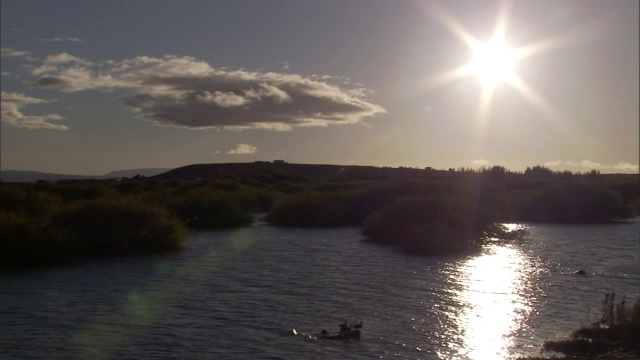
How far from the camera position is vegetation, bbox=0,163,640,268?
26484mm

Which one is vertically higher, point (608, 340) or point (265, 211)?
point (265, 211)

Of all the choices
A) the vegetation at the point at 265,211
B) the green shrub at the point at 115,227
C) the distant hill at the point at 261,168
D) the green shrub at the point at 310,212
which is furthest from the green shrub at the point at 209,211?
the distant hill at the point at 261,168

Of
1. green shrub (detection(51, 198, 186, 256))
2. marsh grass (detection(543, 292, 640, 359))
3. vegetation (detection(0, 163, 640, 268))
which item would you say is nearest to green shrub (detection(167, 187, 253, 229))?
vegetation (detection(0, 163, 640, 268))

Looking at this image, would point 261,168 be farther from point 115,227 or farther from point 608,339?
point 608,339

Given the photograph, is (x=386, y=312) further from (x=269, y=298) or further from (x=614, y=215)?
(x=614, y=215)

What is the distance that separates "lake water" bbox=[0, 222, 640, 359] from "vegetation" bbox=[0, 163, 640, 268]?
195cm

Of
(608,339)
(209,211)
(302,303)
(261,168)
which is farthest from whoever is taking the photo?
(261,168)

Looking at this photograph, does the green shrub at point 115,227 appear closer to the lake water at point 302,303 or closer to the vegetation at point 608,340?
the lake water at point 302,303

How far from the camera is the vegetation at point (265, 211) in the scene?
26.5 m

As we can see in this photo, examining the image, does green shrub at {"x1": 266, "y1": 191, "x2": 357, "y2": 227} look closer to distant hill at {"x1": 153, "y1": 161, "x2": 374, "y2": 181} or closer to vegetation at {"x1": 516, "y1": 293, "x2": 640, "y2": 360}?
vegetation at {"x1": 516, "y1": 293, "x2": 640, "y2": 360}

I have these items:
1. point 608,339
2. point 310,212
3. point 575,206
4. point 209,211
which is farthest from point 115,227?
point 575,206

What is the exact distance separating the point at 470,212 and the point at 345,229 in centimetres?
1030

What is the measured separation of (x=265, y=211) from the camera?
60.0 m

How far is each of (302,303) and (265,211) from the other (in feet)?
139
